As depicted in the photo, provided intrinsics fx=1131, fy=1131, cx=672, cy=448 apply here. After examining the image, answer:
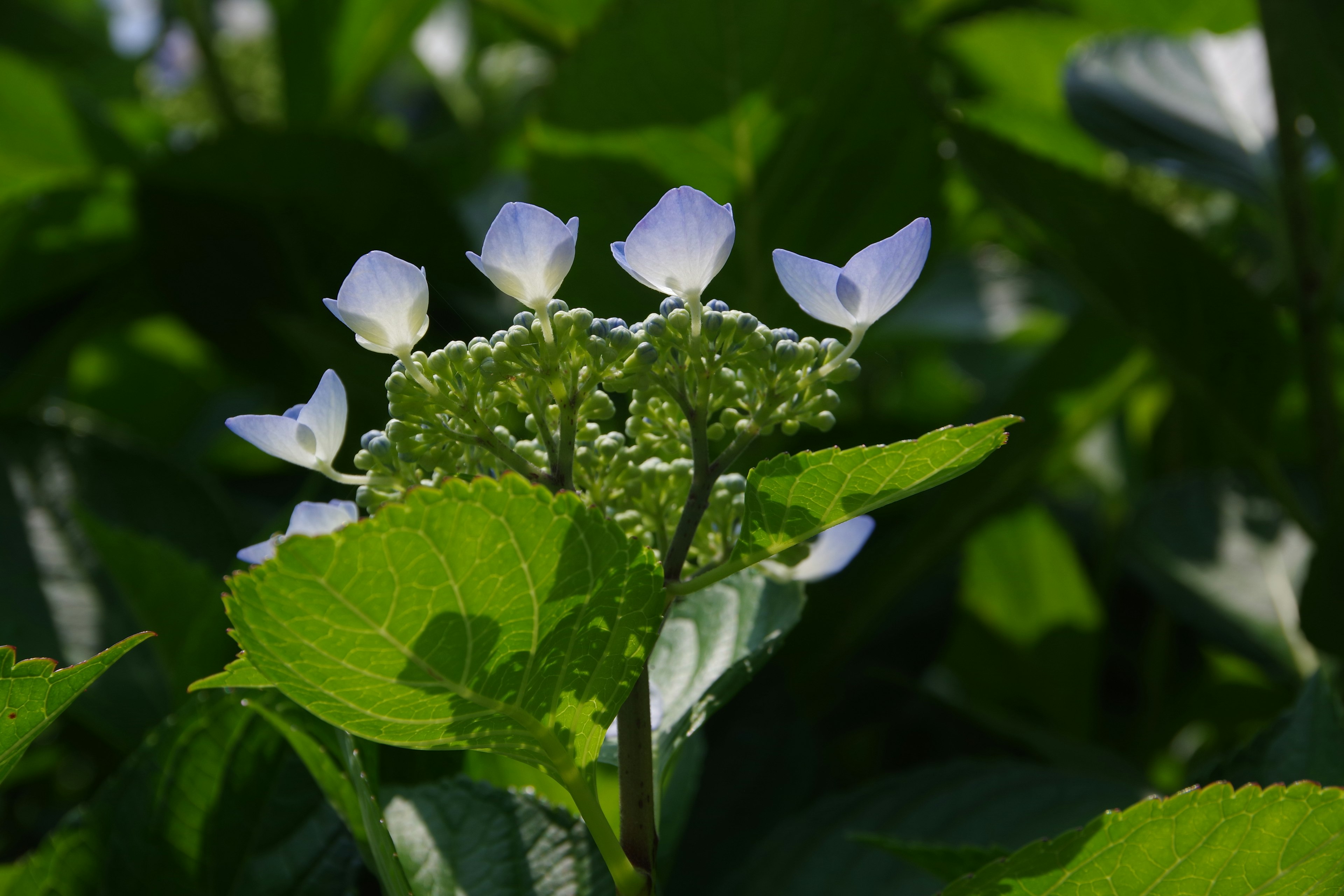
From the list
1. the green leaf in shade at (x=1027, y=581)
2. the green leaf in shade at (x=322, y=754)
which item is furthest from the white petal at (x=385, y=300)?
the green leaf in shade at (x=1027, y=581)

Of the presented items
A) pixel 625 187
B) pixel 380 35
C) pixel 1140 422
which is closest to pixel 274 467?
pixel 380 35

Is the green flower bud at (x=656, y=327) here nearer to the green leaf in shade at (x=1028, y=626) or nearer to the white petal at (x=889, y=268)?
the white petal at (x=889, y=268)

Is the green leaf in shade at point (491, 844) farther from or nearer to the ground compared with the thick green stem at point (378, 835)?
nearer to the ground

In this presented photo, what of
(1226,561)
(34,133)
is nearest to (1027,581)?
(1226,561)

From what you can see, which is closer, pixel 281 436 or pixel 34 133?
pixel 281 436

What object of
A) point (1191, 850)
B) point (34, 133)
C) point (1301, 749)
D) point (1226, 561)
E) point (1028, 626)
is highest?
point (34, 133)

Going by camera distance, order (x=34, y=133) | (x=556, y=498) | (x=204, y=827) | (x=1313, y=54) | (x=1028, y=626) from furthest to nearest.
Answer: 1. (x=34, y=133)
2. (x=1028, y=626)
3. (x=1313, y=54)
4. (x=204, y=827)
5. (x=556, y=498)

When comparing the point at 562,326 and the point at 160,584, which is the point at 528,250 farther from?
the point at 160,584
